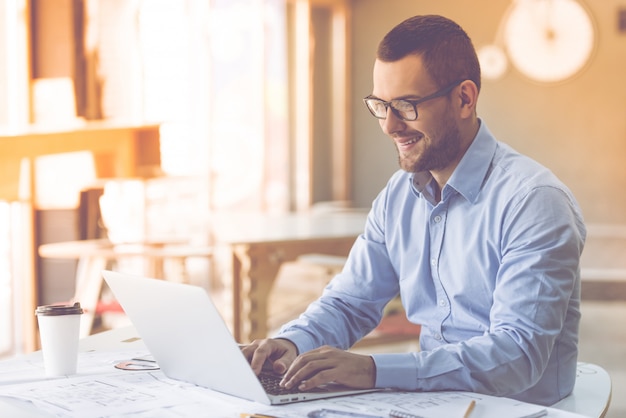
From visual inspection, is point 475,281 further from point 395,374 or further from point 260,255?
point 260,255

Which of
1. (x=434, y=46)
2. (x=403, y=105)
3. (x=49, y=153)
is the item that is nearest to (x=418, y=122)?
(x=403, y=105)

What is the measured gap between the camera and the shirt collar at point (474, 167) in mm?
1670

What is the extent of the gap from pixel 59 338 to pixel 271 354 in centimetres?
37

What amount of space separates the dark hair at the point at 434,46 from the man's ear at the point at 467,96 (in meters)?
0.01

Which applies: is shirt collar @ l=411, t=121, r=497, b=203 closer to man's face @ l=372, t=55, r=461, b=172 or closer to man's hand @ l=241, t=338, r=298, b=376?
man's face @ l=372, t=55, r=461, b=172

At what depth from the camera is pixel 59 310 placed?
1441 mm

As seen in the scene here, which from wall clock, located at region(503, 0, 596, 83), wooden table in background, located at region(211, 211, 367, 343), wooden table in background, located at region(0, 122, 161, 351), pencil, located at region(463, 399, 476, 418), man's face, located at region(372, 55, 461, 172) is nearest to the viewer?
pencil, located at region(463, 399, 476, 418)

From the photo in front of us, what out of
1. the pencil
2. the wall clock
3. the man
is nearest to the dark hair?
the man

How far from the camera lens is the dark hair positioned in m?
1.62

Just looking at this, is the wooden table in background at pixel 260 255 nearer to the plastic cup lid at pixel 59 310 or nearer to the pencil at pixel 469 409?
the plastic cup lid at pixel 59 310

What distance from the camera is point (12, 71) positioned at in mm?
4223

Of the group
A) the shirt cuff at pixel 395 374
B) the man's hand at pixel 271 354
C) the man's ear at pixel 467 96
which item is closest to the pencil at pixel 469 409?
the shirt cuff at pixel 395 374

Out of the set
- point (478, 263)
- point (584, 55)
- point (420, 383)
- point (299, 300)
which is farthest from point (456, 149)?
point (584, 55)

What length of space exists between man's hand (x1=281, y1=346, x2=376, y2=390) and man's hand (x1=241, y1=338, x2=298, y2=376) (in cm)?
14
